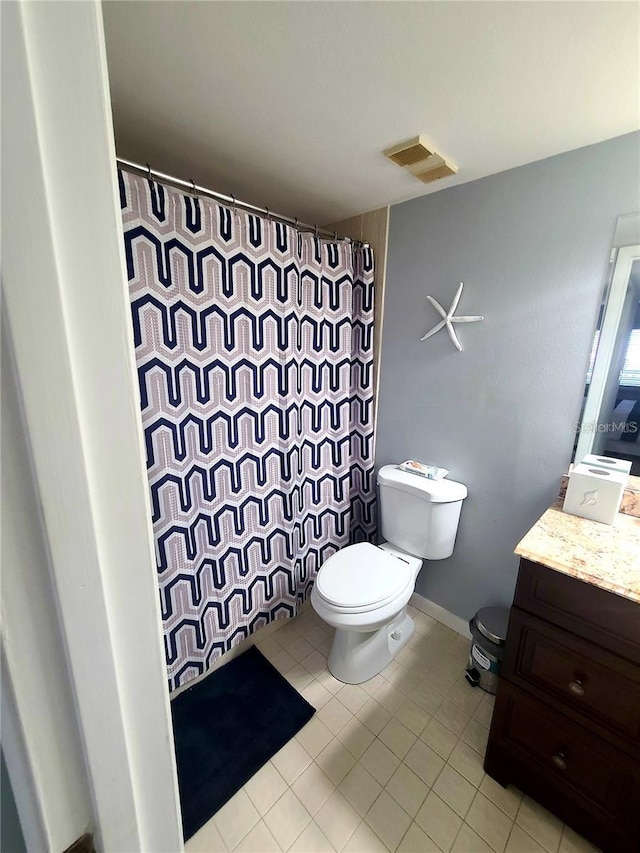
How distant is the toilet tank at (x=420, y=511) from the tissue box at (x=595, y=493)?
0.45 meters

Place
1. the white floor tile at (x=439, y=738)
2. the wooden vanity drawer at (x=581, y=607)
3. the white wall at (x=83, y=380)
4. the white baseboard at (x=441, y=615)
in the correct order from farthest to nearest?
1. the white baseboard at (x=441, y=615)
2. the white floor tile at (x=439, y=738)
3. the wooden vanity drawer at (x=581, y=607)
4. the white wall at (x=83, y=380)

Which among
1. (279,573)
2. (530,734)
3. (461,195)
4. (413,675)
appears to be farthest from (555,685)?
(461,195)

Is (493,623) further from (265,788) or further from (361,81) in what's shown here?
(361,81)

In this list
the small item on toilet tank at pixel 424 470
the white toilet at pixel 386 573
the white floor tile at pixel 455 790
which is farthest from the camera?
A: the small item on toilet tank at pixel 424 470

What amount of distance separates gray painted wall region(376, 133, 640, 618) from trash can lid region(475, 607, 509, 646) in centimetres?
7

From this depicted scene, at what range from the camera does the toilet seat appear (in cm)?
143

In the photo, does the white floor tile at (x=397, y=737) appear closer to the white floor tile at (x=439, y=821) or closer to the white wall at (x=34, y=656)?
the white floor tile at (x=439, y=821)

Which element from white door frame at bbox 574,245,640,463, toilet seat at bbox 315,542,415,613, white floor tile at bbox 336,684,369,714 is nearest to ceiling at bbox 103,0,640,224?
white door frame at bbox 574,245,640,463

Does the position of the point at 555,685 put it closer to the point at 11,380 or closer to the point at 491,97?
the point at 11,380

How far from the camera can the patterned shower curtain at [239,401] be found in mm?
1195

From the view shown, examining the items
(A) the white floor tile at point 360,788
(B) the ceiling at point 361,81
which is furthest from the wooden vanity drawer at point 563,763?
(B) the ceiling at point 361,81

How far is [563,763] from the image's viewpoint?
3.54 feet

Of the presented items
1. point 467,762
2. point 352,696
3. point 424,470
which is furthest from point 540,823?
point 424,470

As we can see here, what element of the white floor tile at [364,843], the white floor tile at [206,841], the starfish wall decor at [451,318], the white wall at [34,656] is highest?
the starfish wall decor at [451,318]
